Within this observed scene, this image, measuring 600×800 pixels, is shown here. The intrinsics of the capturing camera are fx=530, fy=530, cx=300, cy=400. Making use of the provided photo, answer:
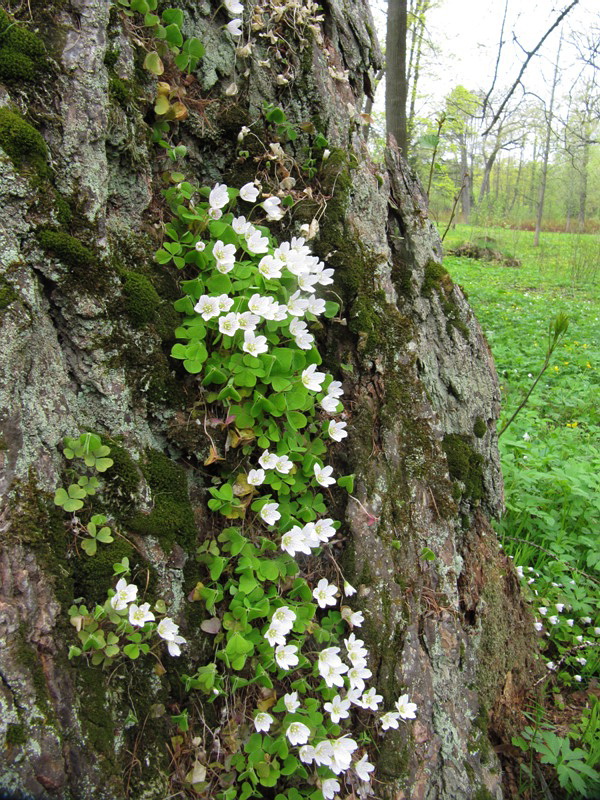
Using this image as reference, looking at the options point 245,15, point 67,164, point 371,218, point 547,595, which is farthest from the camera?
point 547,595

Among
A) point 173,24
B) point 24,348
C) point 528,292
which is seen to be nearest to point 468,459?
point 24,348

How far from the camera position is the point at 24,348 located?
1.71m

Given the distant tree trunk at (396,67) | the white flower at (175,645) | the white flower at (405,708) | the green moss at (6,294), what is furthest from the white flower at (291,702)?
the distant tree trunk at (396,67)

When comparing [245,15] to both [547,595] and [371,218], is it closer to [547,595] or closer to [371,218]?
[371,218]

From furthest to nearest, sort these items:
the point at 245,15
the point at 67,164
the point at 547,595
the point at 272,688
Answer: the point at 547,595
the point at 245,15
the point at 272,688
the point at 67,164

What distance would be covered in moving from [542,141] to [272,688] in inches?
1285

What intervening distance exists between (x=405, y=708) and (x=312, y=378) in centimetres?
148

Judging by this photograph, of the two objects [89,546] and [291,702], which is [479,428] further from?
[89,546]

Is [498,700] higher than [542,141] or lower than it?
lower

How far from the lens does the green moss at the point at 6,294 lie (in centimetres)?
163

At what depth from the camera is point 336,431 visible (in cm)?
232

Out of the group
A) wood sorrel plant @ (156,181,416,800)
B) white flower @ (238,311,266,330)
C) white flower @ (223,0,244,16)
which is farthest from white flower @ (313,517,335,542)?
white flower @ (223,0,244,16)

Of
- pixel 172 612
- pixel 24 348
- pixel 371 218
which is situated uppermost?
pixel 371 218

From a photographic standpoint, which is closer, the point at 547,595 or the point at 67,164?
the point at 67,164
